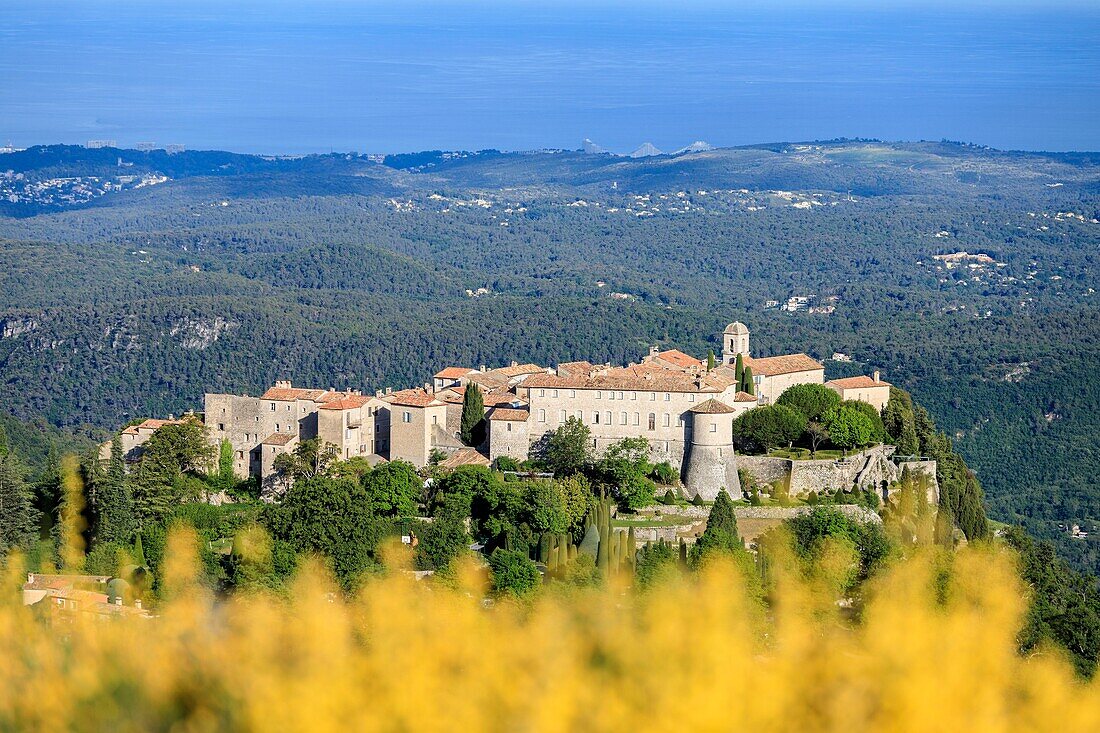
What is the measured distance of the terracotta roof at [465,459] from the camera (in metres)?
37.9

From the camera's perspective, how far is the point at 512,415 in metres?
38.4

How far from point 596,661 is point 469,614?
2.66 meters

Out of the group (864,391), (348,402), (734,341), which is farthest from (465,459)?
(734,341)

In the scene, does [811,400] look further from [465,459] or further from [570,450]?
[465,459]

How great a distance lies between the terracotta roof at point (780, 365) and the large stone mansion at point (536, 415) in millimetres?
42

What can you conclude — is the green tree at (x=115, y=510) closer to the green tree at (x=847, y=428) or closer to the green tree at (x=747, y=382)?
the green tree at (x=747, y=382)

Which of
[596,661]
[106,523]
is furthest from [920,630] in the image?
[106,523]

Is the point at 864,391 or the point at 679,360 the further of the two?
the point at 679,360

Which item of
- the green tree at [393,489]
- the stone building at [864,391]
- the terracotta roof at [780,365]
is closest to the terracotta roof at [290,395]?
the green tree at [393,489]

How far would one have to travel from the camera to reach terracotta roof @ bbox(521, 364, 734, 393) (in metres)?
37.5

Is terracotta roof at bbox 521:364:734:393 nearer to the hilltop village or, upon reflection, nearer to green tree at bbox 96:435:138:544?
the hilltop village

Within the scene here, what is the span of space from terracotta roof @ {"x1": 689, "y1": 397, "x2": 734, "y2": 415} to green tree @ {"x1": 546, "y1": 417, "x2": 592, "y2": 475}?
240 centimetres

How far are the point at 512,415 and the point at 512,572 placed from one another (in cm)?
779

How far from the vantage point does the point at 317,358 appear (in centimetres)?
10306
